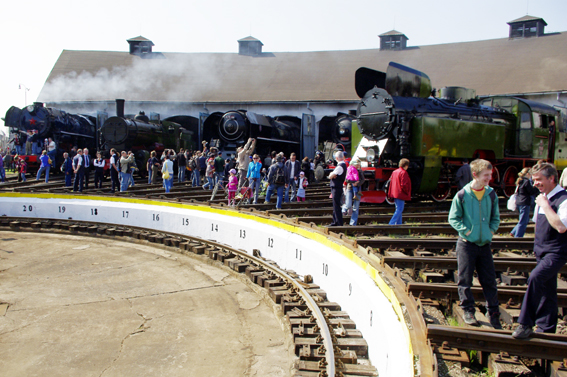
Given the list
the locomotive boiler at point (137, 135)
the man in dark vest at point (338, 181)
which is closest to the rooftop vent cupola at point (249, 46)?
the locomotive boiler at point (137, 135)

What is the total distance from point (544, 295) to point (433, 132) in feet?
27.8

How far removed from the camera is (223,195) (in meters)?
15.3

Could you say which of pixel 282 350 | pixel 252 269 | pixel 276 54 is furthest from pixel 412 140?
pixel 276 54

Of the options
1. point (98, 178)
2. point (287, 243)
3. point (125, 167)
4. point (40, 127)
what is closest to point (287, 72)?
point (40, 127)

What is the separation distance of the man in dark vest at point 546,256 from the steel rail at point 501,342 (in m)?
0.17

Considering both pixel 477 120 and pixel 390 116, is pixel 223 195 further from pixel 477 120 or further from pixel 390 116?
pixel 477 120

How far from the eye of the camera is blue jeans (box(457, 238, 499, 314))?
14.3ft

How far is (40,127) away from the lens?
2108cm

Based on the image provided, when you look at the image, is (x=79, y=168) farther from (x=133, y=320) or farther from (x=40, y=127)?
(x=133, y=320)

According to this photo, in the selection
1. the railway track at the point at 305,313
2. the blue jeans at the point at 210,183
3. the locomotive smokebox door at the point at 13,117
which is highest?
the locomotive smokebox door at the point at 13,117

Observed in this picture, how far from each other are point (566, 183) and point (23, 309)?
25.3ft

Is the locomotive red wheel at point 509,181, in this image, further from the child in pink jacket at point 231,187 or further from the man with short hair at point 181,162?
the man with short hair at point 181,162

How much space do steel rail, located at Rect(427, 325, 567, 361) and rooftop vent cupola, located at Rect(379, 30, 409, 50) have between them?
38.8m

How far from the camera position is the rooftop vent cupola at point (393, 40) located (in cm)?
3978
